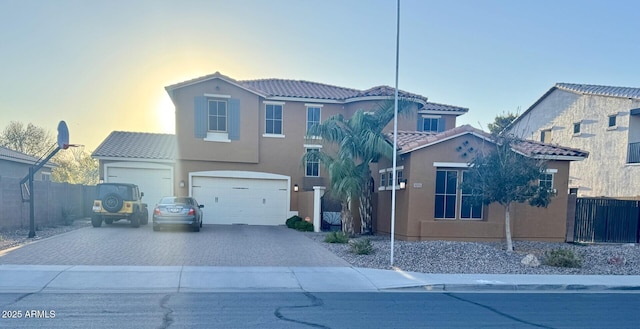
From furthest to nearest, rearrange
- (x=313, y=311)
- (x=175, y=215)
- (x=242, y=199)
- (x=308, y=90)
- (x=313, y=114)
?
(x=308, y=90), (x=313, y=114), (x=242, y=199), (x=175, y=215), (x=313, y=311)

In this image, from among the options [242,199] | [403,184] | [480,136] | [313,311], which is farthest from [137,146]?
[313,311]

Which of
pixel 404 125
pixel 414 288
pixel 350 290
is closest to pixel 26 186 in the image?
pixel 350 290

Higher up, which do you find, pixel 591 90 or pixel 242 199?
pixel 591 90

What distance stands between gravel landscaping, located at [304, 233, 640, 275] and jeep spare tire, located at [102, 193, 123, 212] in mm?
8958

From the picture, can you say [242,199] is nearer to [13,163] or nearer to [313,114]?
[313,114]

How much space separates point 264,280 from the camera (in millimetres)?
8492

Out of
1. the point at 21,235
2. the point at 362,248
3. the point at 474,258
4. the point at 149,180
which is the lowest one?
the point at 21,235

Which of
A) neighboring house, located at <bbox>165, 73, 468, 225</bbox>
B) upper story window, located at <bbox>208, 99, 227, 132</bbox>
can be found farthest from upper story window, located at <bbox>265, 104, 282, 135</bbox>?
upper story window, located at <bbox>208, 99, 227, 132</bbox>

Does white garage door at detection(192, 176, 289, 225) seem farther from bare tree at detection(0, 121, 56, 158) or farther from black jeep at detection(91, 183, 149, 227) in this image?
bare tree at detection(0, 121, 56, 158)

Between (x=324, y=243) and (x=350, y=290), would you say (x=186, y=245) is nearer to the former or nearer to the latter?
(x=324, y=243)

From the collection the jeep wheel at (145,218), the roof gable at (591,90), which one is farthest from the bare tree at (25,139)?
the roof gable at (591,90)

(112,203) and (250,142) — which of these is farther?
(250,142)

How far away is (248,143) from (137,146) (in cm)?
624

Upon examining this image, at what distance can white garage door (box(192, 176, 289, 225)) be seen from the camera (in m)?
19.8
